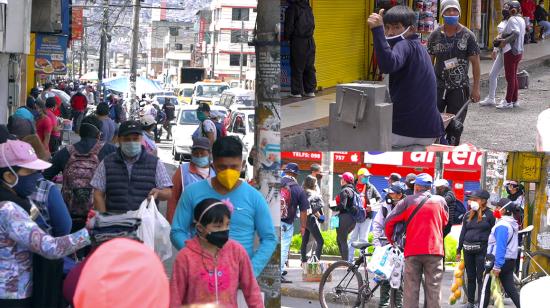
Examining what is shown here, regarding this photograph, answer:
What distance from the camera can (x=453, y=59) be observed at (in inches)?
495

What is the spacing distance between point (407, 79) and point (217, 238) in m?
4.17

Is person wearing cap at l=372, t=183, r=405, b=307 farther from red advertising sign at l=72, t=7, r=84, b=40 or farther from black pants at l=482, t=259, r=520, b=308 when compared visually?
red advertising sign at l=72, t=7, r=84, b=40

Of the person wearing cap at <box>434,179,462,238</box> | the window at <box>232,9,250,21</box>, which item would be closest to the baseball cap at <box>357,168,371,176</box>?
the person wearing cap at <box>434,179,462,238</box>

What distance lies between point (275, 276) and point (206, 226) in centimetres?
211

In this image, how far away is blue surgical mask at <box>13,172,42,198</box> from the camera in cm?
638

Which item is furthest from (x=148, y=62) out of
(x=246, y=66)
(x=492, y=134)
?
(x=492, y=134)

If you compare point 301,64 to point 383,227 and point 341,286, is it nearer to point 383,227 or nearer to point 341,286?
point 383,227

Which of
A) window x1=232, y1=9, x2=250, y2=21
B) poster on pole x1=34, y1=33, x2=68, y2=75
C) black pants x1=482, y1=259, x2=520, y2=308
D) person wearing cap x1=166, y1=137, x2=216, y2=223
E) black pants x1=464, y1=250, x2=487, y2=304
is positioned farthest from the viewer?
window x1=232, y1=9, x2=250, y2=21

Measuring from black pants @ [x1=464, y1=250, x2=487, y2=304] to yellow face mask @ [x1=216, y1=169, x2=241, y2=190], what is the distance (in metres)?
6.74

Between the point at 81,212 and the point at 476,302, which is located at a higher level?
the point at 81,212

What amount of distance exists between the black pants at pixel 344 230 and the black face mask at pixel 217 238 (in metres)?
9.33

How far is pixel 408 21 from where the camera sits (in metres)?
9.00

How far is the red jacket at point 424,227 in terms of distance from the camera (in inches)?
447

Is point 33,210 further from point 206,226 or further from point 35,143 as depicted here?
point 35,143
